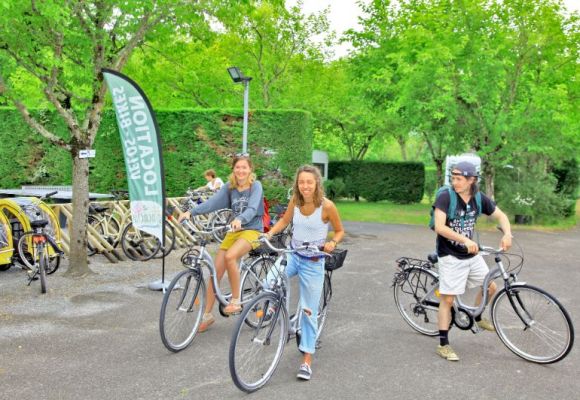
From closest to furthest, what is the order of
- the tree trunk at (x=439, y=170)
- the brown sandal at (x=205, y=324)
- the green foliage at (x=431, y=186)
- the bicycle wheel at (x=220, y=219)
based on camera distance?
the brown sandal at (x=205, y=324), the bicycle wheel at (x=220, y=219), the tree trunk at (x=439, y=170), the green foliage at (x=431, y=186)

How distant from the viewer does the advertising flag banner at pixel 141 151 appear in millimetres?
6848

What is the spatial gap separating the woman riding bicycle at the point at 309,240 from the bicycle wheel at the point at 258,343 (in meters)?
0.20

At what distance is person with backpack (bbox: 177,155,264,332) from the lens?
4934 millimetres

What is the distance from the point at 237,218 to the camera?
479cm

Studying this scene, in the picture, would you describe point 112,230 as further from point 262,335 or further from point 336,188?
point 336,188

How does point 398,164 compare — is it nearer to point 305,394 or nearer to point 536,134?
point 536,134

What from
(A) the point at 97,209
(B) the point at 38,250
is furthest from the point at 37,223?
(A) the point at 97,209

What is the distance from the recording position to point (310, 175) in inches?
162

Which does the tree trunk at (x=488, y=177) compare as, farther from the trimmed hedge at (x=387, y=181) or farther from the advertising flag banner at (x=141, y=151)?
the advertising flag banner at (x=141, y=151)

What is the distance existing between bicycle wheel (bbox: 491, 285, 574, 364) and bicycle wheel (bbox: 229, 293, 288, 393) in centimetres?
195

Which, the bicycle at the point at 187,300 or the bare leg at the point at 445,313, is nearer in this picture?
the bicycle at the point at 187,300

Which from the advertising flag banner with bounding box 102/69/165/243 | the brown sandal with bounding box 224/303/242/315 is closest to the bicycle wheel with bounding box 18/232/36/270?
the advertising flag banner with bounding box 102/69/165/243

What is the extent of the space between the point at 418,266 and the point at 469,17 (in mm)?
13307

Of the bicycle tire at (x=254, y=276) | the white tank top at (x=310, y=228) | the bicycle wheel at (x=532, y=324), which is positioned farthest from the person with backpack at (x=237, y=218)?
the bicycle wheel at (x=532, y=324)
